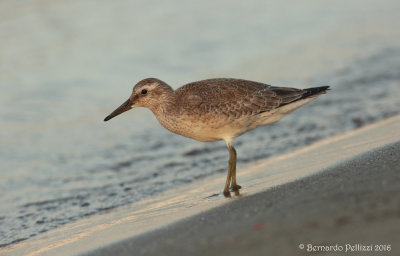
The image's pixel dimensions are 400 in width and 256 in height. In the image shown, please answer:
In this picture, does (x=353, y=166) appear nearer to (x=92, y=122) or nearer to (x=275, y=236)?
(x=275, y=236)

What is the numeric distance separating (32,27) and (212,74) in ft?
15.2

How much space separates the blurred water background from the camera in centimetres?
838

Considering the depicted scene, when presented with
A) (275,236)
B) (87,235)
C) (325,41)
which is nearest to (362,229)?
(275,236)

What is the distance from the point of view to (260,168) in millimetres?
7996

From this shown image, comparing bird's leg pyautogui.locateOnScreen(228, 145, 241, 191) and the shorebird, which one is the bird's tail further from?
bird's leg pyautogui.locateOnScreen(228, 145, 241, 191)

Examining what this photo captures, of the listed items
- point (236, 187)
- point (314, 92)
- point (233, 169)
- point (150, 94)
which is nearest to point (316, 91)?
point (314, 92)

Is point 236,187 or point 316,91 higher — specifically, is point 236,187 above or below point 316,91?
below

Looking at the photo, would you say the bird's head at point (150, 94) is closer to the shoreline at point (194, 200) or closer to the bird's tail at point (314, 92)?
the shoreline at point (194, 200)

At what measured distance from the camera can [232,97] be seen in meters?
7.35

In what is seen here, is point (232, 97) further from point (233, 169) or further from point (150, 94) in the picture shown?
point (150, 94)

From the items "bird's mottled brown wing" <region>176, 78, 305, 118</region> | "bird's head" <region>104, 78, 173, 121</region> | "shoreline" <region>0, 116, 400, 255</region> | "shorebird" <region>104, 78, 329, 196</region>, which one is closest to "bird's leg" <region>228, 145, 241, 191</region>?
"shorebird" <region>104, 78, 329, 196</region>

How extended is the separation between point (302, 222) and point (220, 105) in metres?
3.01

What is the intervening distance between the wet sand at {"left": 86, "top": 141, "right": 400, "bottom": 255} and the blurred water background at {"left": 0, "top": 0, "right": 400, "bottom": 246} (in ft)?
7.30

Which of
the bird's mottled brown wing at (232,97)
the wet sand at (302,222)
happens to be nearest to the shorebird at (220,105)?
the bird's mottled brown wing at (232,97)
